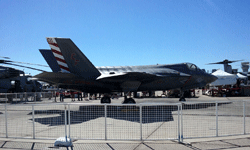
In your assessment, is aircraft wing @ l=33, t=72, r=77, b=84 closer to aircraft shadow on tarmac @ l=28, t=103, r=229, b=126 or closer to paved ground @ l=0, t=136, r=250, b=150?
aircraft shadow on tarmac @ l=28, t=103, r=229, b=126

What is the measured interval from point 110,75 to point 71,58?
3.21m

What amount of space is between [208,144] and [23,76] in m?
34.2

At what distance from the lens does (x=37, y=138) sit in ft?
22.2

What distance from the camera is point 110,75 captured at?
15008 mm

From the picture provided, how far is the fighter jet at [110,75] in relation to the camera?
14695mm

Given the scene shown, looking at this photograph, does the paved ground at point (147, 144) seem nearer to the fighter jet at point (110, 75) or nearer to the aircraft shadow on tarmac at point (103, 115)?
the aircraft shadow on tarmac at point (103, 115)

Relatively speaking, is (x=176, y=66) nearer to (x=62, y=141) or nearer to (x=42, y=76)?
(x=42, y=76)

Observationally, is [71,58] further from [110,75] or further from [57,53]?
[110,75]

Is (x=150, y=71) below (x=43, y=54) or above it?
below

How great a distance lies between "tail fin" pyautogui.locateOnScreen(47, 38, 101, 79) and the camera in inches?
577

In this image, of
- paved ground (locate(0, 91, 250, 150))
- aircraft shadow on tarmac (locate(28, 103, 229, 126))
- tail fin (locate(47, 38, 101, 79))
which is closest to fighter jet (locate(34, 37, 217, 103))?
tail fin (locate(47, 38, 101, 79))

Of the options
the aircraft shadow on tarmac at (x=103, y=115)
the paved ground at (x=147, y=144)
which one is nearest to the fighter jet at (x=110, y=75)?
the aircraft shadow on tarmac at (x=103, y=115)

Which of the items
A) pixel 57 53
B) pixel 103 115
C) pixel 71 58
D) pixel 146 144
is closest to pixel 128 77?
pixel 71 58

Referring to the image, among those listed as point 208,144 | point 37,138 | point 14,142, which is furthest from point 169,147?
point 14,142
